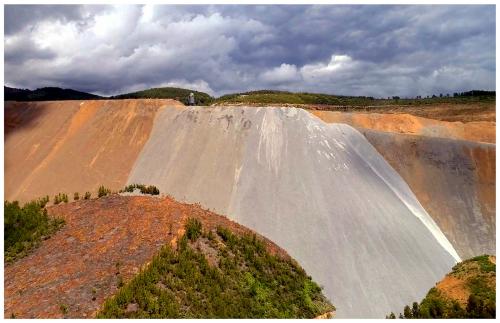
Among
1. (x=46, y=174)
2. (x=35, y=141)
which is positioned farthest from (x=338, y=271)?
(x=35, y=141)

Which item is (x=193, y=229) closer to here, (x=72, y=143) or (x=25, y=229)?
(x=25, y=229)

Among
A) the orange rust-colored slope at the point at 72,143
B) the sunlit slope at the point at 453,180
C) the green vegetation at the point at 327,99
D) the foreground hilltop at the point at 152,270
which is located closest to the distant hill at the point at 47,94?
the green vegetation at the point at 327,99

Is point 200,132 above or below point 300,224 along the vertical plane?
above

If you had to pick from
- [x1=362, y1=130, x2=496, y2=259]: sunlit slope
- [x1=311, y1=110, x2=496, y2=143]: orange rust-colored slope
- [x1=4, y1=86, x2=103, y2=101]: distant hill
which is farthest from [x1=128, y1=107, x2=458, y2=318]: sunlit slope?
[x1=4, y1=86, x2=103, y2=101]: distant hill

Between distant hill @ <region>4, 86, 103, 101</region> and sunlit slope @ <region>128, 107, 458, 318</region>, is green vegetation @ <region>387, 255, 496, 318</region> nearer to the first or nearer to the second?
sunlit slope @ <region>128, 107, 458, 318</region>

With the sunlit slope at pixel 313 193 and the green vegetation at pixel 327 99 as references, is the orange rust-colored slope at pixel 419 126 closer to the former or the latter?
the sunlit slope at pixel 313 193

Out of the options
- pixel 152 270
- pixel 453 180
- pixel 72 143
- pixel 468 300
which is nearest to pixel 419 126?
pixel 453 180

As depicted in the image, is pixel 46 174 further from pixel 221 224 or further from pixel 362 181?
pixel 362 181
